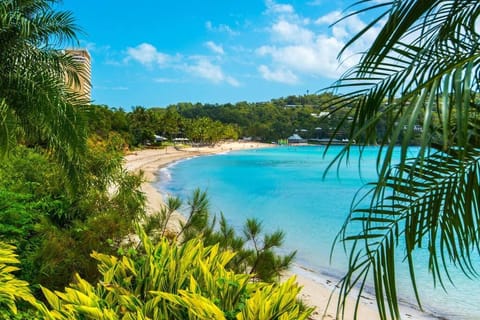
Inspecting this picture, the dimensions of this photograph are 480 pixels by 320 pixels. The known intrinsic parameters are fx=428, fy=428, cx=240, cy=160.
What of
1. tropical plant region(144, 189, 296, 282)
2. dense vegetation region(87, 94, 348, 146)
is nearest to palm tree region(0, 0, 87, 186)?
tropical plant region(144, 189, 296, 282)

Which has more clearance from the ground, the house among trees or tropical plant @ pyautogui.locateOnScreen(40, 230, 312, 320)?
tropical plant @ pyautogui.locateOnScreen(40, 230, 312, 320)

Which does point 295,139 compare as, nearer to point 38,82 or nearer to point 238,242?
point 38,82

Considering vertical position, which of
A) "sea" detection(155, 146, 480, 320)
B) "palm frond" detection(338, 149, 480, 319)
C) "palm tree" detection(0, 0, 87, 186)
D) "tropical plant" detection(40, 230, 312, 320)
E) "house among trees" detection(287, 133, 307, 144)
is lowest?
"sea" detection(155, 146, 480, 320)

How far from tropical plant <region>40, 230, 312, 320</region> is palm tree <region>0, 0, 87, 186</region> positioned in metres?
3.11

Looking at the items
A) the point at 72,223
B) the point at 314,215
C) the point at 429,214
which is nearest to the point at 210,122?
the point at 314,215

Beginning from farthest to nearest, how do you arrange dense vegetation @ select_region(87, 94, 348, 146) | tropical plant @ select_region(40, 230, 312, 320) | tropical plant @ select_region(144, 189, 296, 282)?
1. dense vegetation @ select_region(87, 94, 348, 146)
2. tropical plant @ select_region(144, 189, 296, 282)
3. tropical plant @ select_region(40, 230, 312, 320)

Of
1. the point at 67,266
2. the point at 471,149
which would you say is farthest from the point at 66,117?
the point at 471,149

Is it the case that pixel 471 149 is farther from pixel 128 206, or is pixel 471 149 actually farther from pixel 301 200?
pixel 301 200

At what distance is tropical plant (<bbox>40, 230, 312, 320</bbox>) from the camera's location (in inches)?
76.4

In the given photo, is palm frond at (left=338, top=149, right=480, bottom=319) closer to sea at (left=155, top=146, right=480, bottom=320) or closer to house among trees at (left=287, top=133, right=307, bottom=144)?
sea at (left=155, top=146, right=480, bottom=320)

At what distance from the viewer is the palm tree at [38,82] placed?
526 cm

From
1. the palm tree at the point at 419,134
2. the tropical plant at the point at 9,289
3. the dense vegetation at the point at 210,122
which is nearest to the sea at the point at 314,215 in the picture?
the palm tree at the point at 419,134

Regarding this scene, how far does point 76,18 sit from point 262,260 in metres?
4.32

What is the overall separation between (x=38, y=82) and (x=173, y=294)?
4.31 meters
